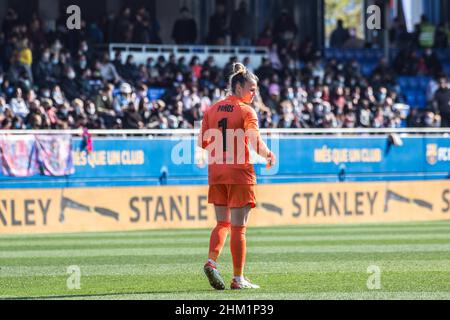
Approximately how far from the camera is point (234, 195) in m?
12.1

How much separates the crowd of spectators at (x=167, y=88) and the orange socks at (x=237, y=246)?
13.8 m

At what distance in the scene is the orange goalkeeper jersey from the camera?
1193 cm

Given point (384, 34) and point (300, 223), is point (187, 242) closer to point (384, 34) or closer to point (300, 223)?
point (300, 223)

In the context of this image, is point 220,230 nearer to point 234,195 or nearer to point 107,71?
point 234,195

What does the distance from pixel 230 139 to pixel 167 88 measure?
20.0 m

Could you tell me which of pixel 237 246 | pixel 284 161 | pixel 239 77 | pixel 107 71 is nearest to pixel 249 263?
pixel 237 246

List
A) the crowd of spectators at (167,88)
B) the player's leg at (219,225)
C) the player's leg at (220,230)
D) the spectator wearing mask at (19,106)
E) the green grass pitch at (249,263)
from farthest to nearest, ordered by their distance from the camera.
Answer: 1. the crowd of spectators at (167,88)
2. the spectator wearing mask at (19,106)
3. the player's leg at (220,230)
4. the player's leg at (219,225)
5. the green grass pitch at (249,263)

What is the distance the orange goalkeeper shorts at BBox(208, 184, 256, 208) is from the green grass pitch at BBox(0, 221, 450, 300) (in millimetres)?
852

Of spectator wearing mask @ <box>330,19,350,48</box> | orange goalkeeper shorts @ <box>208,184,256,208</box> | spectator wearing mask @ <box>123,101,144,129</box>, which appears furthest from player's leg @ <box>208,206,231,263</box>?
spectator wearing mask @ <box>330,19,350,48</box>

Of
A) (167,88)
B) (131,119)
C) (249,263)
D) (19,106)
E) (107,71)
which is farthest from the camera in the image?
(167,88)

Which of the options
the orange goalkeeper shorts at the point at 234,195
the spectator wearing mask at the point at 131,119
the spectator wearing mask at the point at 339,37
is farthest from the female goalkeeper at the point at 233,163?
the spectator wearing mask at the point at 339,37

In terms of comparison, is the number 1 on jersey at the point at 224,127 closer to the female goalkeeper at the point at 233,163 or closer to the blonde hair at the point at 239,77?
the female goalkeeper at the point at 233,163

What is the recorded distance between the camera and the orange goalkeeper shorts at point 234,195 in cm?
1207
